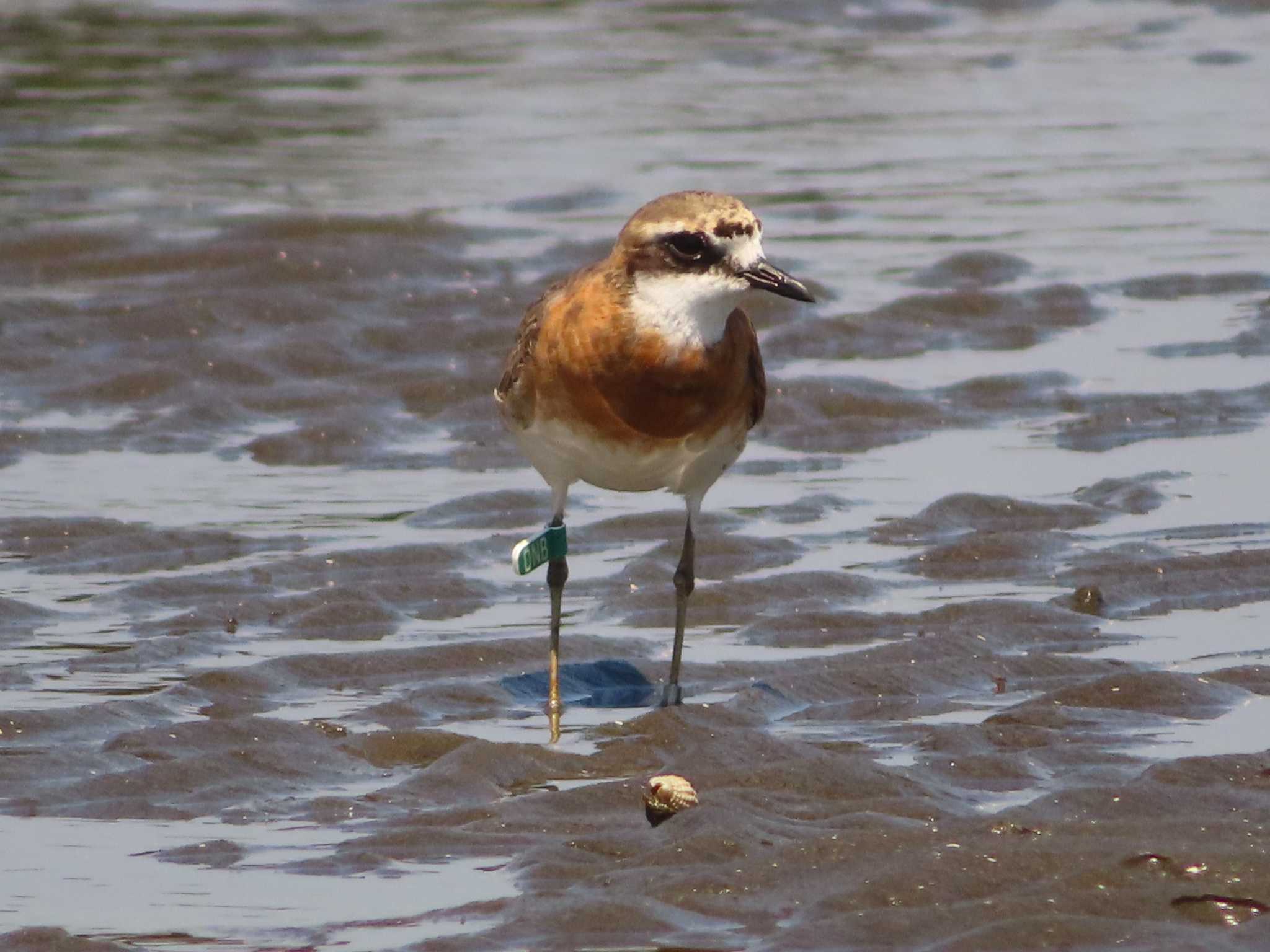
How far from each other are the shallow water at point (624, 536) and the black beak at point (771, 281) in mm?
1290

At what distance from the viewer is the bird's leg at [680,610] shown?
767cm

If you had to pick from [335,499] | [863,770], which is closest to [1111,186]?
[335,499]

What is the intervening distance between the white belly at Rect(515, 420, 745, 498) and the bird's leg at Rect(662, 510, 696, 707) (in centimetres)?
19

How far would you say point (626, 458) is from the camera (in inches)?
301

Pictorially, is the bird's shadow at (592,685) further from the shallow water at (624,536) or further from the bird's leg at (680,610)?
the bird's leg at (680,610)

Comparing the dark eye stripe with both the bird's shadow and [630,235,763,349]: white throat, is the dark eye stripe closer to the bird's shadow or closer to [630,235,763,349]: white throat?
[630,235,763,349]: white throat

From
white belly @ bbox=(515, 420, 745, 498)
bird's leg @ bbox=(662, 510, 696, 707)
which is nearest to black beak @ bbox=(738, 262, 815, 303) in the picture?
white belly @ bbox=(515, 420, 745, 498)

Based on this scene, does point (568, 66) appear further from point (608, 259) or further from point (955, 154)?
point (608, 259)

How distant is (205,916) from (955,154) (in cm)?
1241

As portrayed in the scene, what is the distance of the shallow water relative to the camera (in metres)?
5.74

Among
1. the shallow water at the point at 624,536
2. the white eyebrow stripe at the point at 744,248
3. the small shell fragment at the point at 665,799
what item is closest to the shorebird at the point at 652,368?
the white eyebrow stripe at the point at 744,248

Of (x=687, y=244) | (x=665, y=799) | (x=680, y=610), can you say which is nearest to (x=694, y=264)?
(x=687, y=244)

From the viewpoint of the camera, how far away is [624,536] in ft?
31.6

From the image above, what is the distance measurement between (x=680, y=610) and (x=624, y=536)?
5.65 feet
